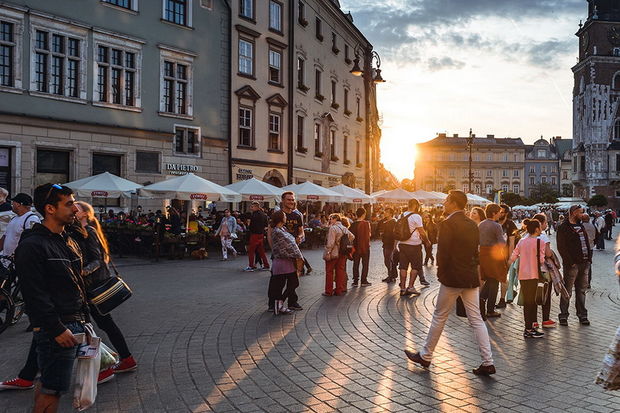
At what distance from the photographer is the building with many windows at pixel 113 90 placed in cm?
2173

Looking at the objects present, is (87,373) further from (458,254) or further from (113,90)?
(113,90)

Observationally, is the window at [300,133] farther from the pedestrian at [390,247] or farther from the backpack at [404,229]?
the backpack at [404,229]

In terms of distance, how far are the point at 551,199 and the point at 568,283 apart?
76972 mm

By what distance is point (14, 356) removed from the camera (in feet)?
22.5

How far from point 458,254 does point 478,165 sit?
416ft

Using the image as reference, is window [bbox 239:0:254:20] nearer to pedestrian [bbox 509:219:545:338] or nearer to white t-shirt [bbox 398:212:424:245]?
white t-shirt [bbox 398:212:424:245]

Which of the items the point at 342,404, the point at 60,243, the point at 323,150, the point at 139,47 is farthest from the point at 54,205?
the point at 323,150

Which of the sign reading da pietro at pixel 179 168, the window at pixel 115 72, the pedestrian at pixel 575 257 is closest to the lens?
the pedestrian at pixel 575 257

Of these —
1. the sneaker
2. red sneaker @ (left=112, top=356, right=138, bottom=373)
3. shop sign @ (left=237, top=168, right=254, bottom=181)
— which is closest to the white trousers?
red sneaker @ (left=112, top=356, right=138, bottom=373)

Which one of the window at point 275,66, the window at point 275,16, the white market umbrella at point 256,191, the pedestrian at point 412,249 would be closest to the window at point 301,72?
the window at point 275,66

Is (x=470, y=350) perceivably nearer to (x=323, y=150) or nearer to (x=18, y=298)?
(x=18, y=298)

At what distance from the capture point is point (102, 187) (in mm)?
20109

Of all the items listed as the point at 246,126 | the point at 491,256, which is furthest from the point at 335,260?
the point at 246,126

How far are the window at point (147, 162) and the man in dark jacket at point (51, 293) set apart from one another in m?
22.5
